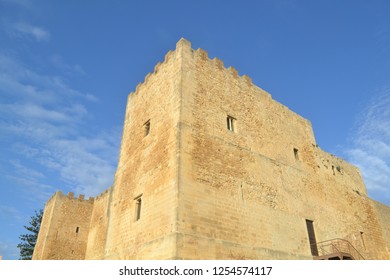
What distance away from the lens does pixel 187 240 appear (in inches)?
351

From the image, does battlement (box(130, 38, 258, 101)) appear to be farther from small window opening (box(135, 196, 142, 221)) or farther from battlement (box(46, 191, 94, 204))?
battlement (box(46, 191, 94, 204))

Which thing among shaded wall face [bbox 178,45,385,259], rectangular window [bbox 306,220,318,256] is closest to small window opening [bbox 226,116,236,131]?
shaded wall face [bbox 178,45,385,259]

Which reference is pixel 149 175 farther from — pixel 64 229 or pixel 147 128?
pixel 64 229

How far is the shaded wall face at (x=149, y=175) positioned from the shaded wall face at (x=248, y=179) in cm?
48

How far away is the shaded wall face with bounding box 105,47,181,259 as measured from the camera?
9.77m

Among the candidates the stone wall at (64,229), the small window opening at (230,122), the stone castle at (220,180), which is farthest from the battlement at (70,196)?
the small window opening at (230,122)

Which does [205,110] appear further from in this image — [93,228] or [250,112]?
[93,228]

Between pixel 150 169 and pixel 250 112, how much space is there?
5.37m

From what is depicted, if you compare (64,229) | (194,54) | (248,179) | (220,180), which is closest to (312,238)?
(248,179)

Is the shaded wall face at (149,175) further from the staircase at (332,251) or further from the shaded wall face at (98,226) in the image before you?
the staircase at (332,251)

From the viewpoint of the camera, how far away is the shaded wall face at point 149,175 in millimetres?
9773

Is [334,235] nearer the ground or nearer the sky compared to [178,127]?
nearer the ground

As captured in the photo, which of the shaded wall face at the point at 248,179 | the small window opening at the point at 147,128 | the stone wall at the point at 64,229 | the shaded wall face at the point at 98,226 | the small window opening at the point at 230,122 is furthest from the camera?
the stone wall at the point at 64,229
